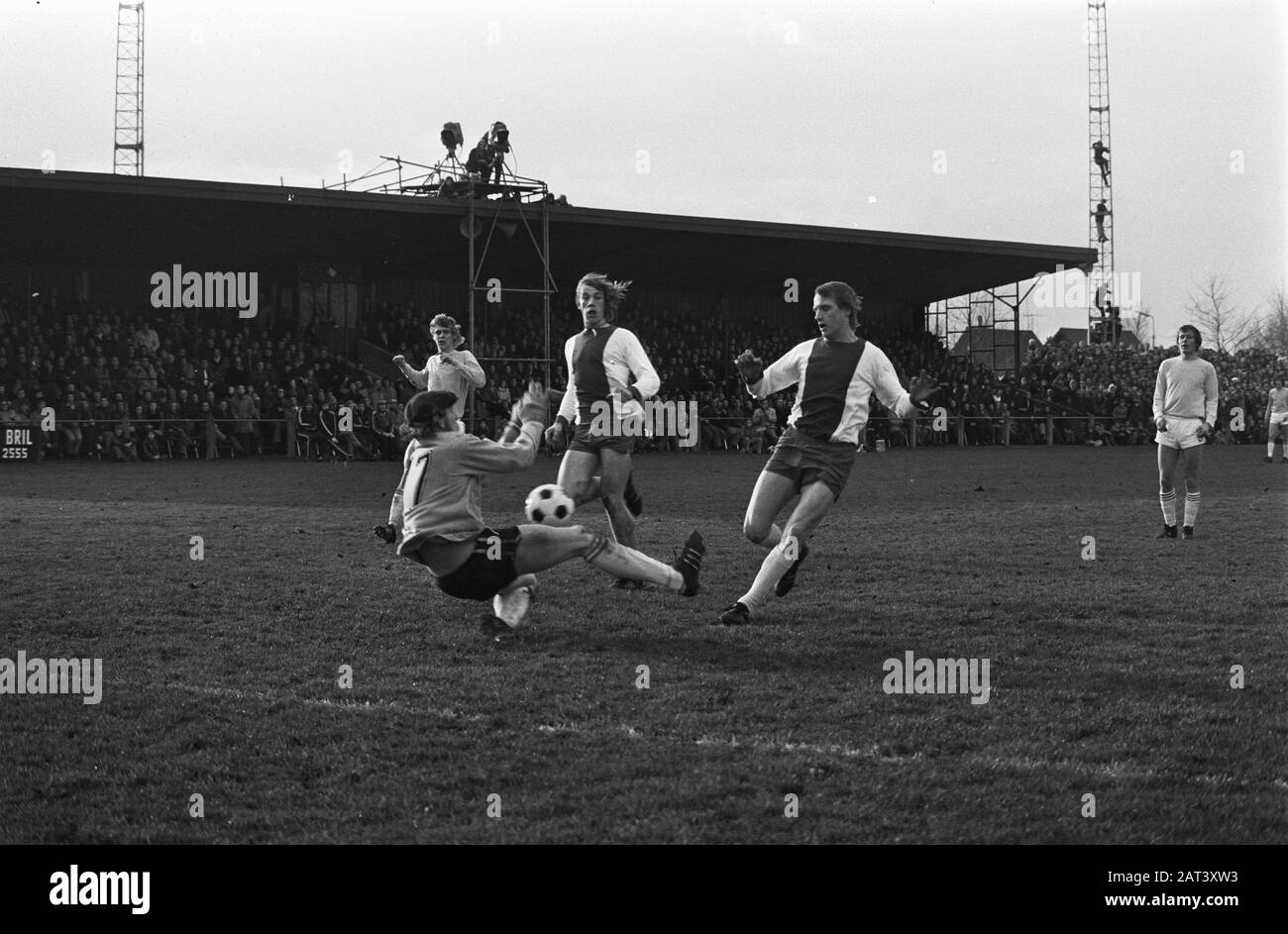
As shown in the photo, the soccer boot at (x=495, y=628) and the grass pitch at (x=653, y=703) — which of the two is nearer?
the grass pitch at (x=653, y=703)

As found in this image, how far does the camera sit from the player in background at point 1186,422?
41.8ft

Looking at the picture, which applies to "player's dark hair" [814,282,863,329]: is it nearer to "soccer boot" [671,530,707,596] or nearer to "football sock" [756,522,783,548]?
"football sock" [756,522,783,548]

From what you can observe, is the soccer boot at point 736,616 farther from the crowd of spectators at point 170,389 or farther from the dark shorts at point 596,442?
the crowd of spectators at point 170,389

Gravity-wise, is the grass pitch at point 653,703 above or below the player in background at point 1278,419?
below

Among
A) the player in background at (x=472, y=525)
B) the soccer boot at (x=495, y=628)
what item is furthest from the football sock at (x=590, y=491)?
the soccer boot at (x=495, y=628)

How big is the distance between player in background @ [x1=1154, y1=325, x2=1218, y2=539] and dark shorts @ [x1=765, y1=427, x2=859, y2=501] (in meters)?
5.88

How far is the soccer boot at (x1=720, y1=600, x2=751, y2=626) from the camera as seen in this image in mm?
7625

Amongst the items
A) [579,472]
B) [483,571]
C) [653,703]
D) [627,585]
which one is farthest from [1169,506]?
[653,703]

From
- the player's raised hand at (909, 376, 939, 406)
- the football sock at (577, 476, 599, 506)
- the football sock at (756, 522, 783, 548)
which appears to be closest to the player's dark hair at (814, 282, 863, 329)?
the player's raised hand at (909, 376, 939, 406)

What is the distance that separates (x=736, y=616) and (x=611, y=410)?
2.17 metres

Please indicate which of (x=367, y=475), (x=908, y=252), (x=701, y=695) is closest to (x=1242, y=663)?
(x=701, y=695)

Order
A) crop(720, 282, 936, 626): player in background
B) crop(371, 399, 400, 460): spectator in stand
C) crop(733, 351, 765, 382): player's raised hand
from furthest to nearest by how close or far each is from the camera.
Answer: crop(371, 399, 400, 460): spectator in stand < crop(720, 282, 936, 626): player in background < crop(733, 351, 765, 382): player's raised hand

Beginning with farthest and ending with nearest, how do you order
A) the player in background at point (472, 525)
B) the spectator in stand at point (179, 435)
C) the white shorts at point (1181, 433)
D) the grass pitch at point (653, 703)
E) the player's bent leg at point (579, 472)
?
the spectator in stand at point (179, 435)
the white shorts at point (1181, 433)
the player's bent leg at point (579, 472)
the player in background at point (472, 525)
the grass pitch at point (653, 703)
